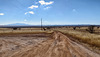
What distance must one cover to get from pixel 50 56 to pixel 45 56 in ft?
1.35

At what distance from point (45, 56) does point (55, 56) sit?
824mm

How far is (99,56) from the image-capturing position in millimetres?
8648

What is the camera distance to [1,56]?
8.42 meters

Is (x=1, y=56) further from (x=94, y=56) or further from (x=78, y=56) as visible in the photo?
(x=94, y=56)

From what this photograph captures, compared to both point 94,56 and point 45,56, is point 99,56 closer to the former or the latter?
point 94,56

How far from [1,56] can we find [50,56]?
13.6 ft

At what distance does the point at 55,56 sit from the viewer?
8227mm

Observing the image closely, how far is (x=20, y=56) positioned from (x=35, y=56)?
1.23m

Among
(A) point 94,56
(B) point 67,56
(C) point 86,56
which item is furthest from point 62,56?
(A) point 94,56

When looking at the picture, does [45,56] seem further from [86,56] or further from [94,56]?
[94,56]

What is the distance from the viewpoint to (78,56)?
27.0 feet

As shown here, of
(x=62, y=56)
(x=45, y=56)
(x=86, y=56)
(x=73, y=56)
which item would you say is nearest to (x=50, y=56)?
(x=45, y=56)

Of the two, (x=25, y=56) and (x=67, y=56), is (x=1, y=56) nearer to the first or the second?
(x=25, y=56)

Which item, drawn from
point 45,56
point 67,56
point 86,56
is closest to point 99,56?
point 86,56
